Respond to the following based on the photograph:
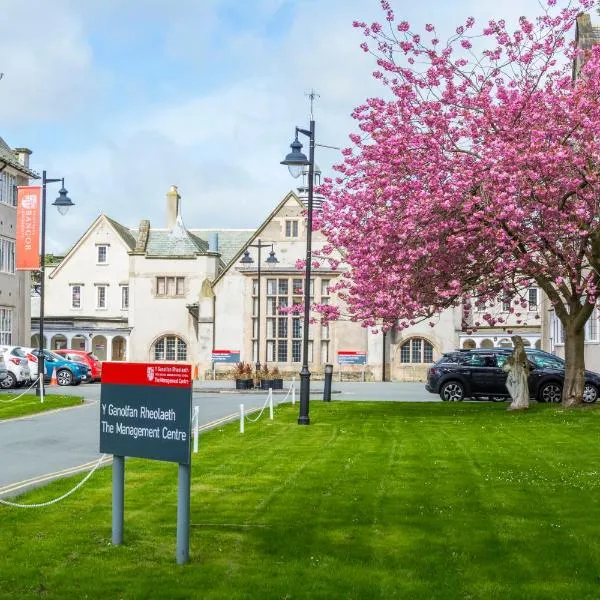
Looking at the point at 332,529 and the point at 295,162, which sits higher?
the point at 295,162

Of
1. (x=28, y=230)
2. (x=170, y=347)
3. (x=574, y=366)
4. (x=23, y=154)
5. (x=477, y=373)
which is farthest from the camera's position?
(x=170, y=347)

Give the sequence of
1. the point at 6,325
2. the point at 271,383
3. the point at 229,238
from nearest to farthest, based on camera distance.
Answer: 1. the point at 271,383
2. the point at 6,325
3. the point at 229,238

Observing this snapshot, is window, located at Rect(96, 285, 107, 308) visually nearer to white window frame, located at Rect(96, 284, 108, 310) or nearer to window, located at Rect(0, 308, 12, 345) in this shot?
white window frame, located at Rect(96, 284, 108, 310)

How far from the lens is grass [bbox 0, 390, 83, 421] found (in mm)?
27297

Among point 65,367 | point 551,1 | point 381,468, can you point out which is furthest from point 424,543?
point 65,367

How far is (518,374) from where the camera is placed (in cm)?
2833

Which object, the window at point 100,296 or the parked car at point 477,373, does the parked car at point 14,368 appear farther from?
the window at point 100,296

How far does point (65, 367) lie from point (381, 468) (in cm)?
3257

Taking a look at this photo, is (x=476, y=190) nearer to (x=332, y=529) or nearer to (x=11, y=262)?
(x=332, y=529)

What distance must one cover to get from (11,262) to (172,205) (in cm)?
2423

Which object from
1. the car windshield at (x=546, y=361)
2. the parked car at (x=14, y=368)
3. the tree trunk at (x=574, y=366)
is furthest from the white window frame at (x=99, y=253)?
the tree trunk at (x=574, y=366)

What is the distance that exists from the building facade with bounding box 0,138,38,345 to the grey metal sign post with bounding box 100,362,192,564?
40319 mm

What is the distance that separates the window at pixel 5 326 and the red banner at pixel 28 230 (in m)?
8.53

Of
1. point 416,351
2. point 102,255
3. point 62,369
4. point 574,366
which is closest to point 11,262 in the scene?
point 62,369
